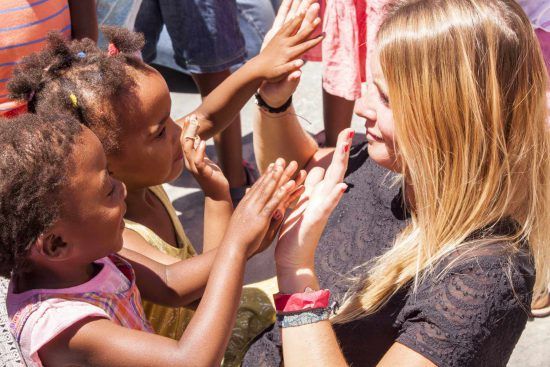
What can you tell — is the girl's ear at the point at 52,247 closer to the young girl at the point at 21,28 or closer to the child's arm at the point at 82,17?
the young girl at the point at 21,28

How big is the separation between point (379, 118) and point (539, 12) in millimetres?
1255

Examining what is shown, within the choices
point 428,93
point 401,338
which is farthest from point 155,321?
point 428,93

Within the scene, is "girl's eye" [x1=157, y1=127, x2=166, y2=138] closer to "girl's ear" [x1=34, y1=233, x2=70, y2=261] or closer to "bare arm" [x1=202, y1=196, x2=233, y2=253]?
"bare arm" [x1=202, y1=196, x2=233, y2=253]

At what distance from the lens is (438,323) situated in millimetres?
1562

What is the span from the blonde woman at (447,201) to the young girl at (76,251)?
0.41ft

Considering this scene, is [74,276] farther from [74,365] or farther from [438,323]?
[438,323]

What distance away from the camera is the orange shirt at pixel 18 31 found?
2371 mm

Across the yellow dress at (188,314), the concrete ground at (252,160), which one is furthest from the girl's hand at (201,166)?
the concrete ground at (252,160)

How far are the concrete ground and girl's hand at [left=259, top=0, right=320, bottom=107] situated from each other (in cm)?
71

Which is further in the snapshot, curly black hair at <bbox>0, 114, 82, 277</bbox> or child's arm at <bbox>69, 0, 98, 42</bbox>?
child's arm at <bbox>69, 0, 98, 42</bbox>

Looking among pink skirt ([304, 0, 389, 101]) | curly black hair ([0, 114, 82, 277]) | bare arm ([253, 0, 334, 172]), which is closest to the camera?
curly black hair ([0, 114, 82, 277])

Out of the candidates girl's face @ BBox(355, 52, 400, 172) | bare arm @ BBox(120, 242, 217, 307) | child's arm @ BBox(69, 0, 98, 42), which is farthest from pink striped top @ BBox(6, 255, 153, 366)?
child's arm @ BBox(69, 0, 98, 42)

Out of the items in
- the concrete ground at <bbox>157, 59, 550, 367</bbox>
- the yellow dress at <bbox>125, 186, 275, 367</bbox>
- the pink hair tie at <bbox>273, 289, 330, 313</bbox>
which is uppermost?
the pink hair tie at <bbox>273, 289, 330, 313</bbox>

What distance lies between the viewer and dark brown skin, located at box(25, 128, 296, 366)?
163cm
